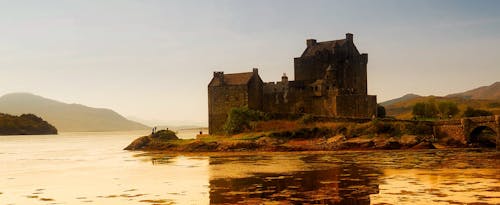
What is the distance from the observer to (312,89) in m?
77.6

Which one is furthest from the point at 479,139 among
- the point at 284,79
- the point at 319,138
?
the point at 284,79

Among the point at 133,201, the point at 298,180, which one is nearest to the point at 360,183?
the point at 298,180

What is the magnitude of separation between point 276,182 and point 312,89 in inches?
1727

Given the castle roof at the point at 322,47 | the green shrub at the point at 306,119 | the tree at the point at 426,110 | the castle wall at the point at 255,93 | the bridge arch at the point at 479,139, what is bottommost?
the bridge arch at the point at 479,139

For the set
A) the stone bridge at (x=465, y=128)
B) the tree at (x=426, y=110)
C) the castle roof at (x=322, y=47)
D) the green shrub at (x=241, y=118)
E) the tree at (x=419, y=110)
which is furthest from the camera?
the tree at (x=419, y=110)

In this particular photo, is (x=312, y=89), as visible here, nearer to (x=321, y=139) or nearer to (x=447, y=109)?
(x=321, y=139)

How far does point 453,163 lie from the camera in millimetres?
43938

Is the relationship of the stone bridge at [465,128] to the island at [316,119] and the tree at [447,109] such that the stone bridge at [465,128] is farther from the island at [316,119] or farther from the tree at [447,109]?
the tree at [447,109]

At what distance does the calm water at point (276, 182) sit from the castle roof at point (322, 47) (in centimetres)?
3234

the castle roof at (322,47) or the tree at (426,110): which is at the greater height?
the castle roof at (322,47)

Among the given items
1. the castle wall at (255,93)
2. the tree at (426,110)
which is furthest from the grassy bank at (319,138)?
the tree at (426,110)

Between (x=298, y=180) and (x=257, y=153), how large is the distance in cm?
2828

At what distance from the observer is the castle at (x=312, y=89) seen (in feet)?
247

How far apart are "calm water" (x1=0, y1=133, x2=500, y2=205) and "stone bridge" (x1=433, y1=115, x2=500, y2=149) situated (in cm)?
1186
